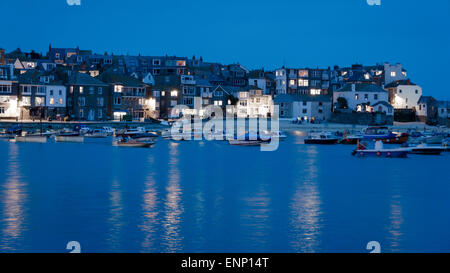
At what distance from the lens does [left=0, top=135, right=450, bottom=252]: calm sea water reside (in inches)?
1064

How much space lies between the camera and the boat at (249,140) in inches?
3433

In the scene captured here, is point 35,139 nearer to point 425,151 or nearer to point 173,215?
point 425,151

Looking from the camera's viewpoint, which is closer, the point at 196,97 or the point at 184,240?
the point at 184,240

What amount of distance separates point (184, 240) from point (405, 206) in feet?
53.4

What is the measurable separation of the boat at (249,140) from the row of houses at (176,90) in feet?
111

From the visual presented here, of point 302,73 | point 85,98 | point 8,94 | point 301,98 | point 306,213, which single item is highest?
point 302,73

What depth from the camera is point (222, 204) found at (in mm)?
36781

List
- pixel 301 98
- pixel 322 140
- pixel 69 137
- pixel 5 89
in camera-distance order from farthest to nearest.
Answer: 1. pixel 301 98
2. pixel 5 89
3. pixel 322 140
4. pixel 69 137

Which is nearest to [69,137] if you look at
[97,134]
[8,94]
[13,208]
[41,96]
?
[97,134]

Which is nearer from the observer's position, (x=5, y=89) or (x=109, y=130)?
(x=109, y=130)

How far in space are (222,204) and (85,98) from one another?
77.2 meters
